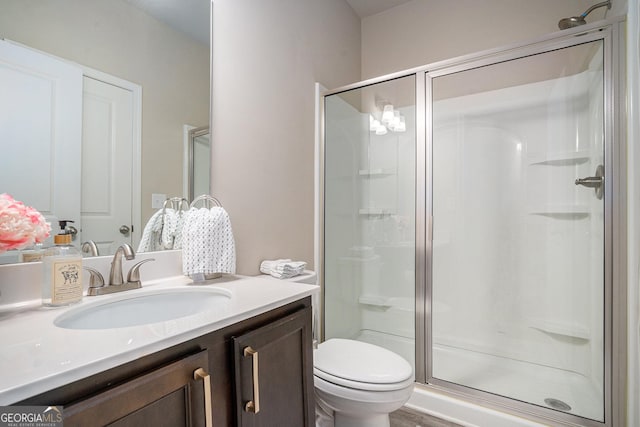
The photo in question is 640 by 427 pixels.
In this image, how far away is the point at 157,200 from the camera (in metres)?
1.22

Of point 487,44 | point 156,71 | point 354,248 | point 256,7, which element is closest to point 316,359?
point 354,248

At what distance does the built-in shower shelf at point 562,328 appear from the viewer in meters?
1.61

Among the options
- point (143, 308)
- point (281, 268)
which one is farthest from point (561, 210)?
point (143, 308)

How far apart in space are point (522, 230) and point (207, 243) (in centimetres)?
180

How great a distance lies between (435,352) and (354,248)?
31.9 inches

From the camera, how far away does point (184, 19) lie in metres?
1.33

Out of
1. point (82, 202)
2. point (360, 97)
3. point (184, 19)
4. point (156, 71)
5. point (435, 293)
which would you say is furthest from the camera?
point (360, 97)

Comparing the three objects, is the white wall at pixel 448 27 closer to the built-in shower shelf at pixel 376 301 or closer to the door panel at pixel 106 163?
the built-in shower shelf at pixel 376 301

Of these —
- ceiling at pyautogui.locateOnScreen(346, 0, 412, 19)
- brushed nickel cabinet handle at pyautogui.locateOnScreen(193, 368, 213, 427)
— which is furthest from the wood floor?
ceiling at pyautogui.locateOnScreen(346, 0, 412, 19)

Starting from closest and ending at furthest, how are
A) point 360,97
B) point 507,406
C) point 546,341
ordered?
point 507,406, point 546,341, point 360,97

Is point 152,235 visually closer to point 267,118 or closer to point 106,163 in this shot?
point 106,163

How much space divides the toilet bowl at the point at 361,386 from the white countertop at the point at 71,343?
54cm

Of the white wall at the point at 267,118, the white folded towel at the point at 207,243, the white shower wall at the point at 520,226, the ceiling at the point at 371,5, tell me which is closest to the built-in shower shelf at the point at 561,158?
the white shower wall at the point at 520,226

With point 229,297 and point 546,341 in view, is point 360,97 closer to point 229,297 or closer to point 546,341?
point 229,297
